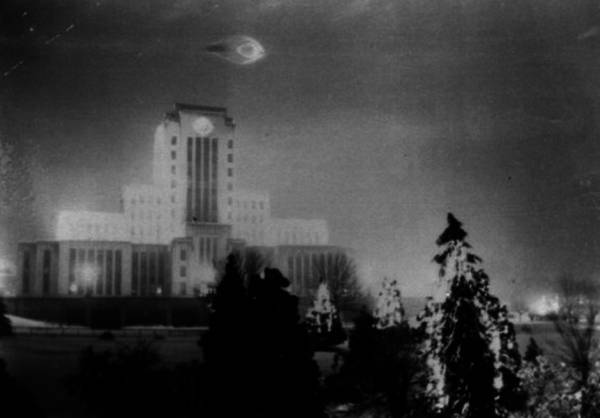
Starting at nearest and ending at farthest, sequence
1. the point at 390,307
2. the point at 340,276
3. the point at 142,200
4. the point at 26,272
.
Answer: the point at 390,307 → the point at 340,276 → the point at 26,272 → the point at 142,200

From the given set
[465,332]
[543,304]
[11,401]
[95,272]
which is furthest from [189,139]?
[465,332]

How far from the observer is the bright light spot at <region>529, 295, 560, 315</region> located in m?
81.1

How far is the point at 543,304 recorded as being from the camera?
85.2m

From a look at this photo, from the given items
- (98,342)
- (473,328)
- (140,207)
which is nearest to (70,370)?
(98,342)

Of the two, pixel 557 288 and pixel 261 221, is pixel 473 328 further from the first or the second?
pixel 261 221

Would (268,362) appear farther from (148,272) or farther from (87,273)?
(148,272)

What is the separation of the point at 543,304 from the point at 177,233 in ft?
193

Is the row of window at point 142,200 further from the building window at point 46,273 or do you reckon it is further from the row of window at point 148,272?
the building window at point 46,273

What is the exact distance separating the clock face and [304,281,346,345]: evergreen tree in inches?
2225

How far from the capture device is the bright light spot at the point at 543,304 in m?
81.1

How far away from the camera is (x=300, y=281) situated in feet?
304

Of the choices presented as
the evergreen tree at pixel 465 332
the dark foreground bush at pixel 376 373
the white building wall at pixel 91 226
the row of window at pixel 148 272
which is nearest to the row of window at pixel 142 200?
the white building wall at pixel 91 226

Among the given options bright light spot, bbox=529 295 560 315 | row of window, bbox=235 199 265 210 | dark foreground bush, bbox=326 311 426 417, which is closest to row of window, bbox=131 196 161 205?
row of window, bbox=235 199 265 210

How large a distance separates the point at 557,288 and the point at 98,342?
58731 millimetres
